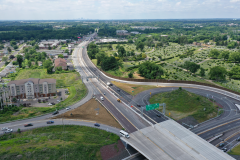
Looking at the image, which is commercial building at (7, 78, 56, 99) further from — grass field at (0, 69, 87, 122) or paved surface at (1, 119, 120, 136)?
paved surface at (1, 119, 120, 136)

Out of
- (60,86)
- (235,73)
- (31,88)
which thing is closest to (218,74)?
(235,73)

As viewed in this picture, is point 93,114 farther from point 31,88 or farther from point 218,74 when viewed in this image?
point 218,74

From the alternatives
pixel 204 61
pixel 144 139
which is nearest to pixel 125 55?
pixel 204 61

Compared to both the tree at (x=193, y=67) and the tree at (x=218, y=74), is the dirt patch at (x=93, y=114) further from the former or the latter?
the tree at (x=218, y=74)

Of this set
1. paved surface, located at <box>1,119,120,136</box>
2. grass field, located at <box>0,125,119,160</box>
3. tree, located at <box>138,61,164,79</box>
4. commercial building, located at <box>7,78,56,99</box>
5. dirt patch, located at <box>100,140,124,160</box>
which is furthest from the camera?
tree, located at <box>138,61,164,79</box>

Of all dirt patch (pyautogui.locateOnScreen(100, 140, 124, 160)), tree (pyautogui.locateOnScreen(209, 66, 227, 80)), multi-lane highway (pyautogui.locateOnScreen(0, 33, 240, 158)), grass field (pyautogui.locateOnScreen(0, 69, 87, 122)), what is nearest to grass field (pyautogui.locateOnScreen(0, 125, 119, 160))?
dirt patch (pyautogui.locateOnScreen(100, 140, 124, 160))

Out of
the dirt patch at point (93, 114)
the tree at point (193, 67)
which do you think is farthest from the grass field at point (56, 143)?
the tree at point (193, 67)

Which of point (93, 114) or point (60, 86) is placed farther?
point (60, 86)
